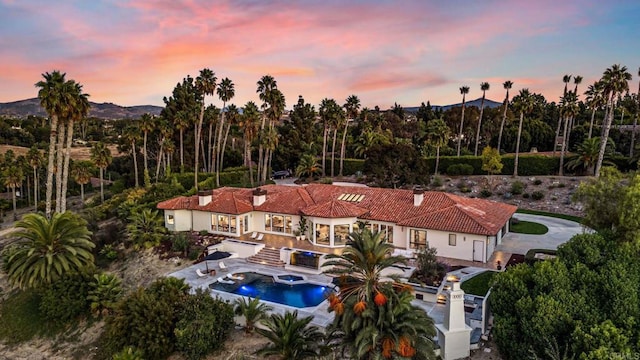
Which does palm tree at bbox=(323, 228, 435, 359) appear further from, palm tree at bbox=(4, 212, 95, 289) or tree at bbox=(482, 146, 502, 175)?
tree at bbox=(482, 146, 502, 175)

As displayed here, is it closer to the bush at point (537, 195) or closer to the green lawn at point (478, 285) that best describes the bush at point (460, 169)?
the bush at point (537, 195)

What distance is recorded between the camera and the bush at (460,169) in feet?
170

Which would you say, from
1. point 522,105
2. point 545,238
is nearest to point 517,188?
point 522,105

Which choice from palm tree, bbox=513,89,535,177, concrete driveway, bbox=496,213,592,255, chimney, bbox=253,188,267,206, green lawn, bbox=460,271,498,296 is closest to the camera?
green lawn, bbox=460,271,498,296

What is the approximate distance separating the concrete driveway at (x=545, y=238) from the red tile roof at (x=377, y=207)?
1851 millimetres

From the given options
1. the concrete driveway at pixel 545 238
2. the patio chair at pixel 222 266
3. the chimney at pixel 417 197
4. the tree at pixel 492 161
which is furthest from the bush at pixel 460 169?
the patio chair at pixel 222 266

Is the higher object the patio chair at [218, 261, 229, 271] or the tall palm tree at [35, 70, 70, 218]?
the tall palm tree at [35, 70, 70, 218]

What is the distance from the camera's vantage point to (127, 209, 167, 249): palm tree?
30156mm

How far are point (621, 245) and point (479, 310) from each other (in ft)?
21.0

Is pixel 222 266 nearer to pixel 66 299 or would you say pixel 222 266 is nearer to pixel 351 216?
pixel 66 299

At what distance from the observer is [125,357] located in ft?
54.3

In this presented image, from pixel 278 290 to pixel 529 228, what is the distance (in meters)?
21.9

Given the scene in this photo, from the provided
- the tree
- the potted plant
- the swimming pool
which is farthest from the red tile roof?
the tree

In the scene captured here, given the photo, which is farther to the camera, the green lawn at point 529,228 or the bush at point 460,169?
the bush at point 460,169
